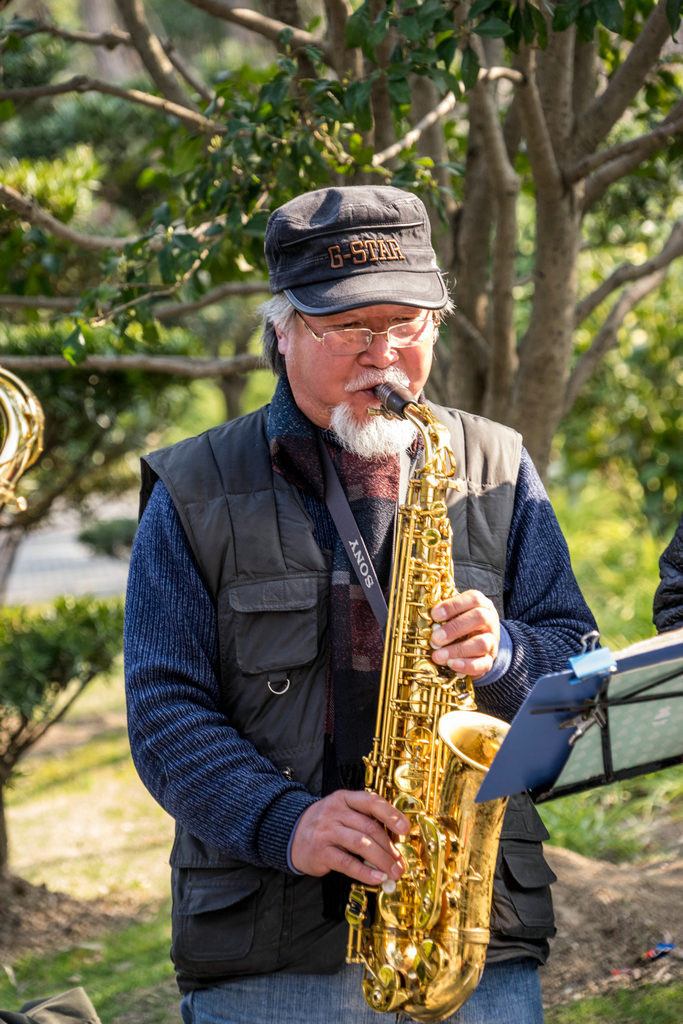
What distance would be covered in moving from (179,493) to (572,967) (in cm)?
220

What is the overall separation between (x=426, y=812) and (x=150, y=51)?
122 inches

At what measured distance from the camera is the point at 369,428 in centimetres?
212

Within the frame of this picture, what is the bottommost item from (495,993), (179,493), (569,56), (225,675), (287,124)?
(495,993)

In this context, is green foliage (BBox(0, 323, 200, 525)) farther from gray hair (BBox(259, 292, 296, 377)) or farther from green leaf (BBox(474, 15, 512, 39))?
green leaf (BBox(474, 15, 512, 39))

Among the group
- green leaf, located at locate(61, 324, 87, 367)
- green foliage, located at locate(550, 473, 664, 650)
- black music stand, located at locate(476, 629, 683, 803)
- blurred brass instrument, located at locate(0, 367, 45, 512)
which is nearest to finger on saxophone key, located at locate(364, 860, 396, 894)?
black music stand, located at locate(476, 629, 683, 803)

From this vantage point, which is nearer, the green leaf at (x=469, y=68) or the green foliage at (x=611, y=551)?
the green leaf at (x=469, y=68)

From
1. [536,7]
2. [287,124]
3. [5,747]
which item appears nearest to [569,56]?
[536,7]

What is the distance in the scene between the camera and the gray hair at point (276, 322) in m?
2.21

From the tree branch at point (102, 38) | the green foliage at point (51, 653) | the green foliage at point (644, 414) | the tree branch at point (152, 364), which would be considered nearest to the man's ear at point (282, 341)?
the tree branch at point (152, 364)

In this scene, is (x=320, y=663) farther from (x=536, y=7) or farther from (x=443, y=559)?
(x=536, y=7)

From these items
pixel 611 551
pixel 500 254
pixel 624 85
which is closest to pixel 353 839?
pixel 500 254

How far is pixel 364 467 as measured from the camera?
2.23 metres

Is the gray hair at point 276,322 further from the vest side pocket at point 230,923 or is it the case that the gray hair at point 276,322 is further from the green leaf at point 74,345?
the vest side pocket at point 230,923

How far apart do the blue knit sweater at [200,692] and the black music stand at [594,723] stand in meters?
0.38
